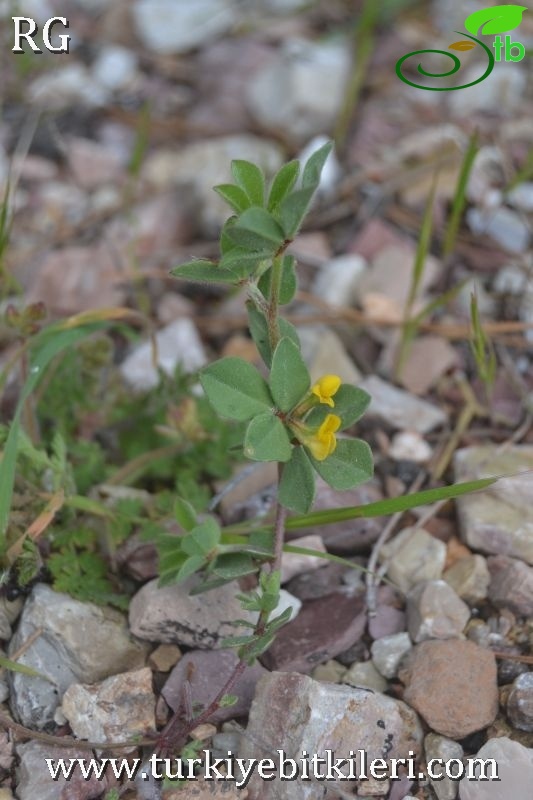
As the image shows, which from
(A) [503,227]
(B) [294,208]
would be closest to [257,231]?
(B) [294,208]

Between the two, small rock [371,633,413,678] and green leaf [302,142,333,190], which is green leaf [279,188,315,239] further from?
small rock [371,633,413,678]

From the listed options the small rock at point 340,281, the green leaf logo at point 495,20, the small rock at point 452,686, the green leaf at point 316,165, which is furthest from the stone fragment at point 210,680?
the green leaf logo at point 495,20

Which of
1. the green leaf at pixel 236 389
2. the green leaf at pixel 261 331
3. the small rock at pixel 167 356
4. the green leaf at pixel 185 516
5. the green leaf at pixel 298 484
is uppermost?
the green leaf at pixel 261 331

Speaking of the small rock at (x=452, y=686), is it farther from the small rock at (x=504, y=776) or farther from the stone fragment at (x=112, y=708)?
the stone fragment at (x=112, y=708)

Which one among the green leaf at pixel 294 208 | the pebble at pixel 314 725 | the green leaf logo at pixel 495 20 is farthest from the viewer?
the green leaf logo at pixel 495 20

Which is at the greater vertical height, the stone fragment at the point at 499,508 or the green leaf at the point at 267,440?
the green leaf at the point at 267,440

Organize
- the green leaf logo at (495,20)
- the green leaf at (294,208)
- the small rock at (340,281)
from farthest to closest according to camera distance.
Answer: the small rock at (340,281) < the green leaf logo at (495,20) < the green leaf at (294,208)

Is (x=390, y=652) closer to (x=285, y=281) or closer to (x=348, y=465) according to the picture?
(x=348, y=465)

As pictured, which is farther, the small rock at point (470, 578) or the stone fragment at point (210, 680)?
the small rock at point (470, 578)
